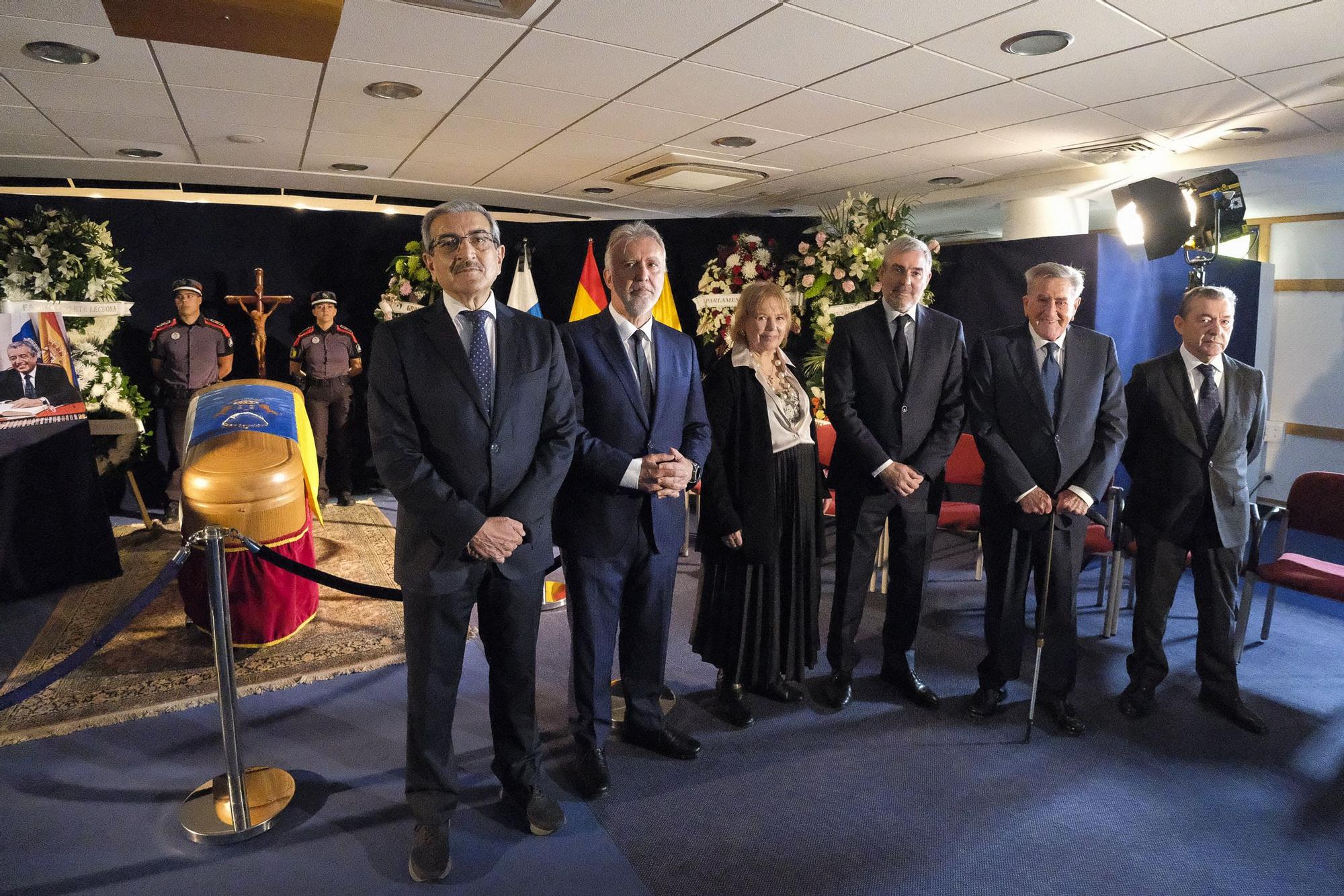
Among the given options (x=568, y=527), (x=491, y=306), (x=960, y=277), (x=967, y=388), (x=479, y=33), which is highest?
(x=479, y=33)

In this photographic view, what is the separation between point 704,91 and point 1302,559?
138 inches

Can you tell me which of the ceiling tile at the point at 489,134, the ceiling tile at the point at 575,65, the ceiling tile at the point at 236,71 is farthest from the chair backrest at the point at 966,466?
the ceiling tile at the point at 236,71

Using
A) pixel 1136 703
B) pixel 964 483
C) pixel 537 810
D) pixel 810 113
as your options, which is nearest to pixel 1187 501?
pixel 1136 703

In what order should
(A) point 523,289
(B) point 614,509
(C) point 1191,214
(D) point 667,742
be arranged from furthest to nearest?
(A) point 523,289 < (C) point 1191,214 < (D) point 667,742 < (B) point 614,509

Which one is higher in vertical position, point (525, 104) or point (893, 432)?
point (525, 104)

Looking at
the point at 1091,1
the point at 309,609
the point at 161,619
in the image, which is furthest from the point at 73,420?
the point at 1091,1

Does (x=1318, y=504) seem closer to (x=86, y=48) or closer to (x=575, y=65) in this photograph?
(x=575, y=65)

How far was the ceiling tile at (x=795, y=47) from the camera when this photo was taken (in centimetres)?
312

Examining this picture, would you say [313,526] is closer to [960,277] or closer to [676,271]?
[676,271]

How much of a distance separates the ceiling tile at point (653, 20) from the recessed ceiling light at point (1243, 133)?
11.1 ft

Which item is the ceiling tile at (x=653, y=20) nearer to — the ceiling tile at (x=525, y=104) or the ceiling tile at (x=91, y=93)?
the ceiling tile at (x=525, y=104)

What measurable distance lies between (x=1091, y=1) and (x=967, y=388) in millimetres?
1417

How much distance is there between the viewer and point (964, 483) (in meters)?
4.74

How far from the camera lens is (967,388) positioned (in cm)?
314
